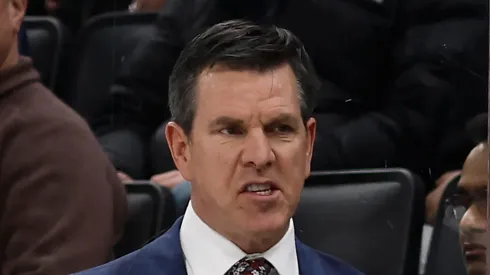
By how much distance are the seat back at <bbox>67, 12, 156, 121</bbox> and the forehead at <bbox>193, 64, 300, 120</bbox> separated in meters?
→ 0.15

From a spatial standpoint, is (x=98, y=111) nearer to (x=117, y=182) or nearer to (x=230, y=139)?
(x=117, y=182)

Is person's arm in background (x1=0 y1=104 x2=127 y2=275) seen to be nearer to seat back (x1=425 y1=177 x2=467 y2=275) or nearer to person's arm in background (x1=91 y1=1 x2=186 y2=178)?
person's arm in background (x1=91 y1=1 x2=186 y2=178)

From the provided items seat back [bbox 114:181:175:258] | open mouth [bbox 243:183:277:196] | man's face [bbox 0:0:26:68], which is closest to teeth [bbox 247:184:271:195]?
open mouth [bbox 243:183:277:196]

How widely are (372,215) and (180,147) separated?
167 mm

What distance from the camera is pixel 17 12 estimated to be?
2.11ft

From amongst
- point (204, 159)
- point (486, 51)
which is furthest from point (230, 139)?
point (486, 51)

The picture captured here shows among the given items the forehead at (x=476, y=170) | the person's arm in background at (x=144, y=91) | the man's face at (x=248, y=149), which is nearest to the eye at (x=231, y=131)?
the man's face at (x=248, y=149)

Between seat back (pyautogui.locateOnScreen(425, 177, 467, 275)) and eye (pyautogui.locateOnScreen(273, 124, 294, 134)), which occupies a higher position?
eye (pyautogui.locateOnScreen(273, 124, 294, 134))

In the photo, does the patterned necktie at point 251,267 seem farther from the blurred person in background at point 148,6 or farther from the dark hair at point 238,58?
the blurred person in background at point 148,6

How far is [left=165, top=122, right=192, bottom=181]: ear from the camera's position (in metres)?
0.55

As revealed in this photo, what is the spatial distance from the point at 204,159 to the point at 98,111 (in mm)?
158

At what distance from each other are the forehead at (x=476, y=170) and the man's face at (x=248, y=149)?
0.53ft

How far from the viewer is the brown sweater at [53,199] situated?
595mm

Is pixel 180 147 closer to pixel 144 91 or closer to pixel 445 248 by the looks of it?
pixel 144 91
